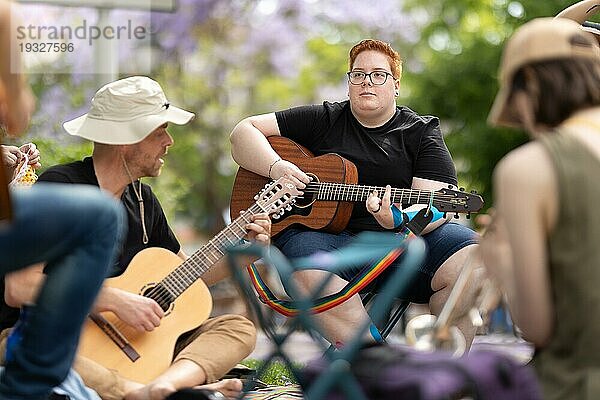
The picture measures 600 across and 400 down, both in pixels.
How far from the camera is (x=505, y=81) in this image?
110 inches

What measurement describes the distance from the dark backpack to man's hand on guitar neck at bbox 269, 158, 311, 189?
73.0 inches

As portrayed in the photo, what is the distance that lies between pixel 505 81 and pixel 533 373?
71 cm

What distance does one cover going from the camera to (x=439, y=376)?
264cm

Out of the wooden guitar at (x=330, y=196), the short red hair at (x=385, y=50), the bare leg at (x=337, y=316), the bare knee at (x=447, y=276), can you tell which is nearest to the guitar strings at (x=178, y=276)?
the bare leg at (x=337, y=316)

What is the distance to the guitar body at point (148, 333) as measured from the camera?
154 inches

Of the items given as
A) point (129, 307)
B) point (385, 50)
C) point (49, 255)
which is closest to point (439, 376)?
point (49, 255)

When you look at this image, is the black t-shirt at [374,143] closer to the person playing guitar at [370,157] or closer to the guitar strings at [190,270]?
the person playing guitar at [370,157]

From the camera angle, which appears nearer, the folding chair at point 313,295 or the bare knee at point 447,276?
the folding chair at point 313,295

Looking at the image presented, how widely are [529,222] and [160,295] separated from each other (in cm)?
190

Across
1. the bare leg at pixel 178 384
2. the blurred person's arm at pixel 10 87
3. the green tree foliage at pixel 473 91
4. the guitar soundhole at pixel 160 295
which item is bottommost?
the green tree foliage at pixel 473 91

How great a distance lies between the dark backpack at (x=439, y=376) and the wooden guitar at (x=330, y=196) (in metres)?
1.74

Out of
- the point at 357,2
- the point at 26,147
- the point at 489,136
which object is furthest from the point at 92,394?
the point at 357,2

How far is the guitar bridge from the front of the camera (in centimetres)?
394

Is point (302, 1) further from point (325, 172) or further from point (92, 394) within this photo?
point (92, 394)
